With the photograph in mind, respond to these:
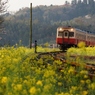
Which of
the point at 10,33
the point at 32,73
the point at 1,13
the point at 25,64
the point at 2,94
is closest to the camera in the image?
the point at 2,94

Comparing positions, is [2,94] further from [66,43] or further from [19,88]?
[66,43]

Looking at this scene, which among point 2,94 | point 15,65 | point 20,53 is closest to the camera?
point 2,94

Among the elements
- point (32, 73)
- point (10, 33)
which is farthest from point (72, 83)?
point (10, 33)

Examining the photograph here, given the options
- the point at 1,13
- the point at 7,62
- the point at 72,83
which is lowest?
the point at 72,83

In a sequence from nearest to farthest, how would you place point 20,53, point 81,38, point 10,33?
point 20,53 → point 81,38 → point 10,33

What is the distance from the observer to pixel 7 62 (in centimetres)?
845

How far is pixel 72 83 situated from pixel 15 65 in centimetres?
153

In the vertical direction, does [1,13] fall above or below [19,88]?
above

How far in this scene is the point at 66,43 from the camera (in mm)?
31188

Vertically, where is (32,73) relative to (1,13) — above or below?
below

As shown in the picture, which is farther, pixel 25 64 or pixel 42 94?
pixel 25 64

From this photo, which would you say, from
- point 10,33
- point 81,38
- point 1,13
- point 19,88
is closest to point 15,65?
point 19,88

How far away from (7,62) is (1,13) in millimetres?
22320

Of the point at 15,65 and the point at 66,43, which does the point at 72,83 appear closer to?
the point at 15,65
